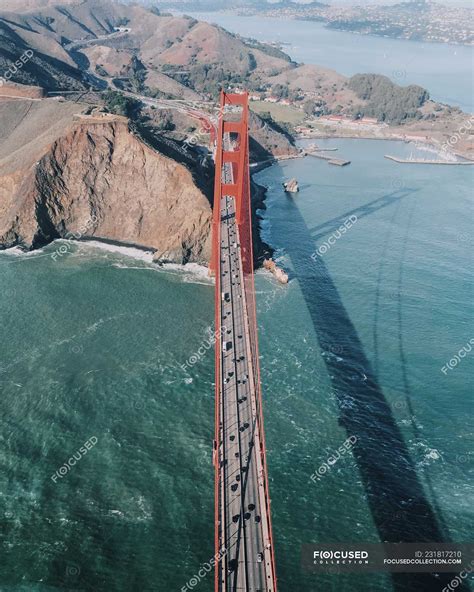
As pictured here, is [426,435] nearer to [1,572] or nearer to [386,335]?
[386,335]

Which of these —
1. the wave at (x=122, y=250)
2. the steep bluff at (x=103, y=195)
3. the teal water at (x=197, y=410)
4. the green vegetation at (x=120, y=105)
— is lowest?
the teal water at (x=197, y=410)

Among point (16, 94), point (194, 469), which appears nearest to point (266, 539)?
point (194, 469)

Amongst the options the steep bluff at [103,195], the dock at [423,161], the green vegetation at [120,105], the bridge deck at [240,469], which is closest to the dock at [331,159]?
the dock at [423,161]

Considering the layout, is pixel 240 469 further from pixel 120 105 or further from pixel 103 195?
pixel 120 105

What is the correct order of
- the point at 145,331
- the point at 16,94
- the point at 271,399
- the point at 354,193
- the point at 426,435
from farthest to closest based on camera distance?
1. the point at 354,193
2. the point at 16,94
3. the point at 145,331
4. the point at 271,399
5. the point at 426,435

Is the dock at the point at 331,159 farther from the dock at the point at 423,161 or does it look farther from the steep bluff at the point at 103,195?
the steep bluff at the point at 103,195

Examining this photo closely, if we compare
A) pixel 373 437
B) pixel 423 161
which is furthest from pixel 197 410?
pixel 423 161
